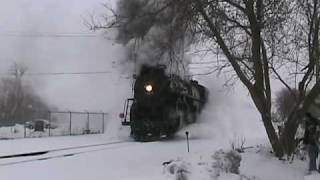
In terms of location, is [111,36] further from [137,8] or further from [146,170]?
[146,170]

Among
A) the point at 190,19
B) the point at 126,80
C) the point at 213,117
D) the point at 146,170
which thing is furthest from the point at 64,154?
the point at 213,117

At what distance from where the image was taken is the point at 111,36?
88.1 feet

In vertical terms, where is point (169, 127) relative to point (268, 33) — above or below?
below

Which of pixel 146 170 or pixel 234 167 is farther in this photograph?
pixel 146 170

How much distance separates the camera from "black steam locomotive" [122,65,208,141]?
29094mm

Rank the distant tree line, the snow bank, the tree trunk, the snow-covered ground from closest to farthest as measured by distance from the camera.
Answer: the snow bank → the snow-covered ground → the tree trunk → the distant tree line

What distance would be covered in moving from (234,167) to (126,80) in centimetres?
2088

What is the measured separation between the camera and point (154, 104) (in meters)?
29.2

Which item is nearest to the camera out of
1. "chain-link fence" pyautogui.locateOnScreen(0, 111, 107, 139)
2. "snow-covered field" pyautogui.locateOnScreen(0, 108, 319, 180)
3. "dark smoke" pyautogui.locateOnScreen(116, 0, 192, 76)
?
"snow-covered field" pyautogui.locateOnScreen(0, 108, 319, 180)

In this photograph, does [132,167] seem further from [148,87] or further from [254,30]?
[148,87]

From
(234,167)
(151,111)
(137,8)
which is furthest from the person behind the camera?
(151,111)

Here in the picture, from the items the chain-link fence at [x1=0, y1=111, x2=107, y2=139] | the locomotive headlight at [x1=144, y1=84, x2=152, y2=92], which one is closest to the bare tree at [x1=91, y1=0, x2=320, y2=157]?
the locomotive headlight at [x1=144, y1=84, x2=152, y2=92]

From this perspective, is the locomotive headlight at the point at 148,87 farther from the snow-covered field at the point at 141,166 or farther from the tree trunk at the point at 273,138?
the tree trunk at the point at 273,138

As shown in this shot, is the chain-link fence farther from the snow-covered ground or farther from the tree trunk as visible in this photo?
the tree trunk
